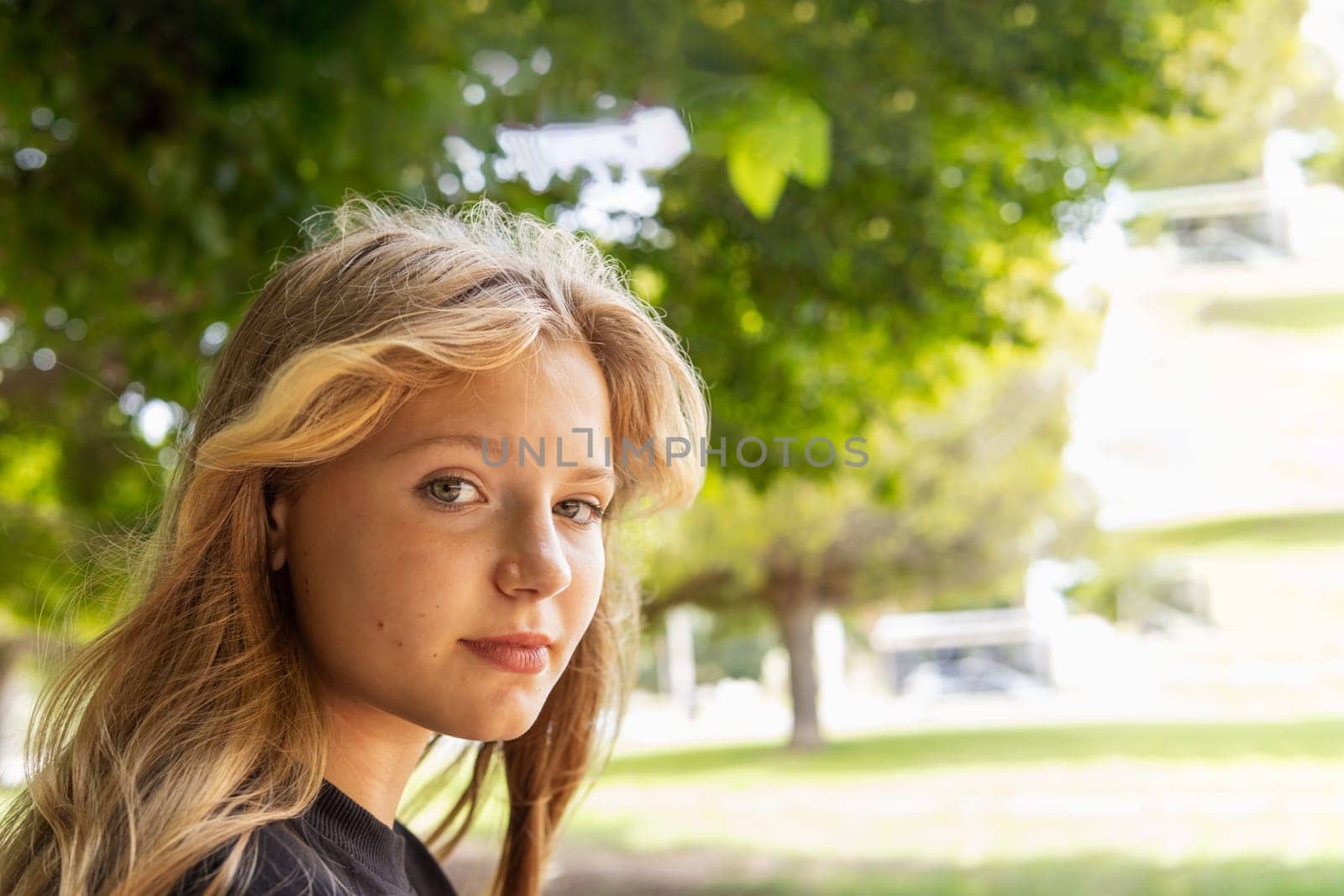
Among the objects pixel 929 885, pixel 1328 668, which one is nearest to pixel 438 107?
pixel 929 885

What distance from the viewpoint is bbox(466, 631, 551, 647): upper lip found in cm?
116

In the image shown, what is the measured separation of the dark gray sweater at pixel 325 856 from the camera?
3.28 feet

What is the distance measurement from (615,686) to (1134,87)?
126 inches

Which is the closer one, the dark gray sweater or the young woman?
the dark gray sweater

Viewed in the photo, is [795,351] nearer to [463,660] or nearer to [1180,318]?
[463,660]

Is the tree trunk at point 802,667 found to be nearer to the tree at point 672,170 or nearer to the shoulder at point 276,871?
the tree at point 672,170

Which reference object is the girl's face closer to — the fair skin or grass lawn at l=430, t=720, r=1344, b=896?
the fair skin

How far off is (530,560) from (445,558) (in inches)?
3.0

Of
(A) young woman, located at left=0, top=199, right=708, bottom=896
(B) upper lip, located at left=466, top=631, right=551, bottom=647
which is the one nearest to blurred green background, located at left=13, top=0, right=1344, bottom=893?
(A) young woman, located at left=0, top=199, right=708, bottom=896

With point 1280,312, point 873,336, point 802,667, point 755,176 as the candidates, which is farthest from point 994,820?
point 755,176

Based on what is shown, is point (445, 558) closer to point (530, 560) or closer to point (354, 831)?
point (530, 560)

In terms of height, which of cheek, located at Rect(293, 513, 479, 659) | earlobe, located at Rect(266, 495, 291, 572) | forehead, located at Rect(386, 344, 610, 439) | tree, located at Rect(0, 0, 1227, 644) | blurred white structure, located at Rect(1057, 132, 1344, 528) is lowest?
cheek, located at Rect(293, 513, 479, 659)

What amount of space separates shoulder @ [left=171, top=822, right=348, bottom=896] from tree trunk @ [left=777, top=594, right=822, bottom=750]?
56.6ft

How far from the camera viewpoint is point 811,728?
60.7ft
